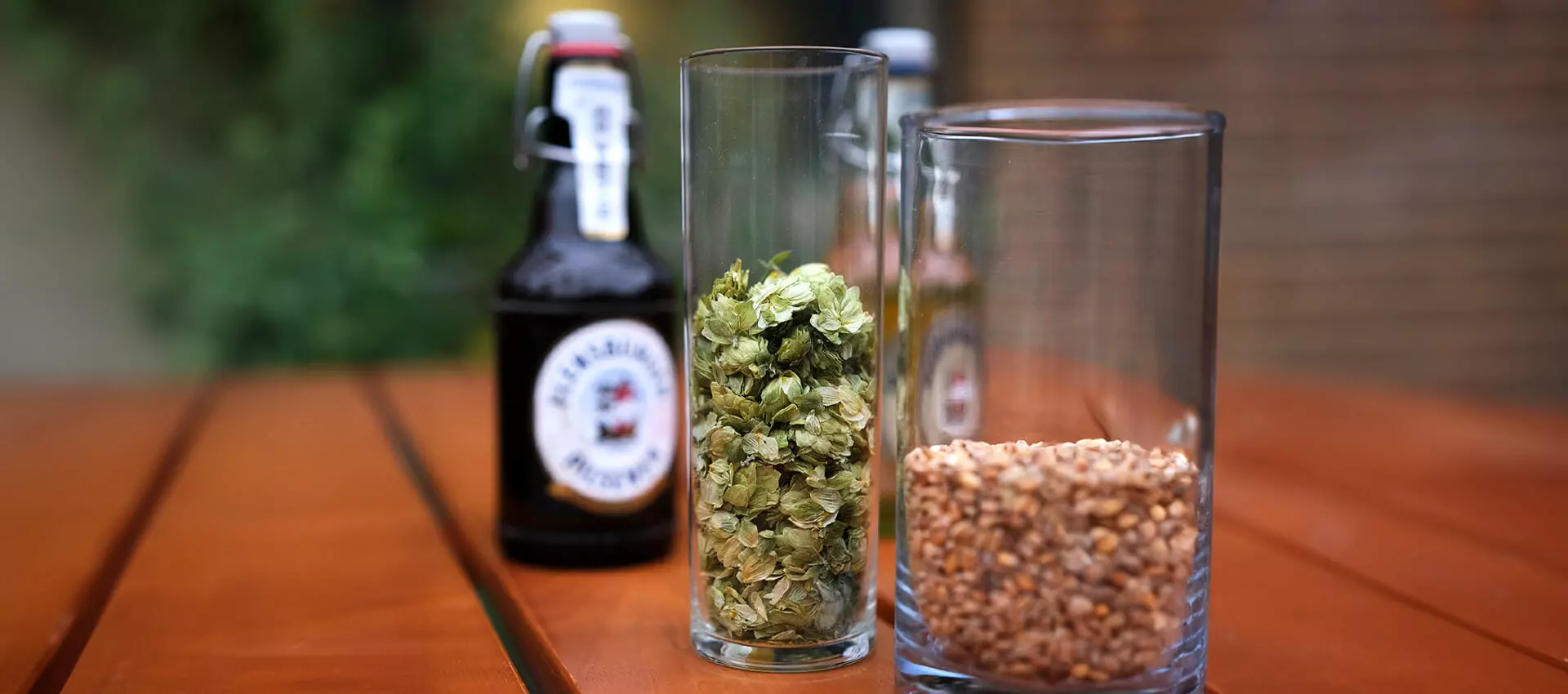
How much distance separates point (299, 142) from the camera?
2.70 meters

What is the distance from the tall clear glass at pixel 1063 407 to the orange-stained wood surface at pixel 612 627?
10 cm

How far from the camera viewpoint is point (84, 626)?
0.82 meters

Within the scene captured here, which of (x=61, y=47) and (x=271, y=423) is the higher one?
(x=61, y=47)

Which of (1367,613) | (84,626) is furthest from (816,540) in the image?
(84,626)

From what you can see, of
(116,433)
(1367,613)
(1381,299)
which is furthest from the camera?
(1381,299)

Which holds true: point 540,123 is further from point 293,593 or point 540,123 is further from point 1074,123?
point 1074,123

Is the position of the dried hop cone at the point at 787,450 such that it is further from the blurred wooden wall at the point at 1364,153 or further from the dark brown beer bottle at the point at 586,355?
the blurred wooden wall at the point at 1364,153

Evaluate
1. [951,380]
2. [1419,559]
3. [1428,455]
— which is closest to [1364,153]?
[1428,455]

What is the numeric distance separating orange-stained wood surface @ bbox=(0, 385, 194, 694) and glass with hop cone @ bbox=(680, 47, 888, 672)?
1.31ft

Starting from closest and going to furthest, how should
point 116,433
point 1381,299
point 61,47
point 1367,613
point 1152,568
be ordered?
point 1152,568, point 1367,613, point 116,433, point 61,47, point 1381,299

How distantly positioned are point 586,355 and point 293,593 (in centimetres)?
27

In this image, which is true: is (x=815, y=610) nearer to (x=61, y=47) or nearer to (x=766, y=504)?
(x=766, y=504)

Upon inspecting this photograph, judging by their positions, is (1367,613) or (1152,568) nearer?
(1152,568)

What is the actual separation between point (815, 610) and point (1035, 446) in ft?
0.54
